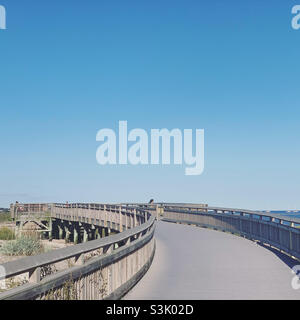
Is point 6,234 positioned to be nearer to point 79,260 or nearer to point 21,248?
point 21,248

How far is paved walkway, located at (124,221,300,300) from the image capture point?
973cm

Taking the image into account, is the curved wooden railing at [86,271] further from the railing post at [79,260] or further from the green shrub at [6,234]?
the green shrub at [6,234]

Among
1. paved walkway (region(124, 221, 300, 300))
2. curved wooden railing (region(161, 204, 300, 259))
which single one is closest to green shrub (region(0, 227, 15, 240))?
curved wooden railing (region(161, 204, 300, 259))

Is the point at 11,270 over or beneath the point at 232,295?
over

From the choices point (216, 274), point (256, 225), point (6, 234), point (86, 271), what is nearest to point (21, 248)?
point (256, 225)

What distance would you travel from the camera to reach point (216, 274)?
12156 mm

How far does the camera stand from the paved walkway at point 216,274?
9734 millimetres
